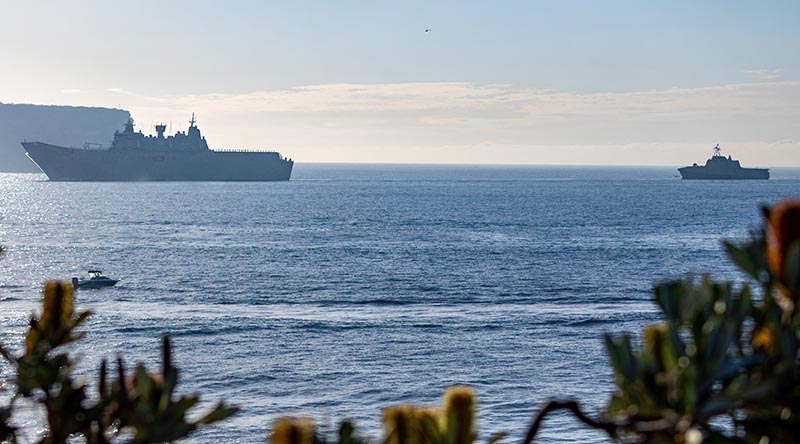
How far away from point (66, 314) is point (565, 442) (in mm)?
29394

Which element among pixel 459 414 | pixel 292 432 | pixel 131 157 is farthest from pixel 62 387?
pixel 131 157

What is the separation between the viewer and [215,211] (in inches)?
4970

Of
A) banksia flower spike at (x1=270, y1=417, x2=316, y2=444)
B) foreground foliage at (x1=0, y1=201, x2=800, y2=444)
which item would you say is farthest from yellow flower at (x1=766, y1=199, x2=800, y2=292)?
banksia flower spike at (x1=270, y1=417, x2=316, y2=444)

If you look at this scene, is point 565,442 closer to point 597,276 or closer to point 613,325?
point 613,325

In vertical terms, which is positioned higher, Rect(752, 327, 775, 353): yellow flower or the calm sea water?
Rect(752, 327, 775, 353): yellow flower

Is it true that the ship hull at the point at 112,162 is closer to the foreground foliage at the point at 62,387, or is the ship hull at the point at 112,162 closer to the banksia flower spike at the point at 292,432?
the foreground foliage at the point at 62,387

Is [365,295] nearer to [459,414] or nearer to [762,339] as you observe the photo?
[762,339]

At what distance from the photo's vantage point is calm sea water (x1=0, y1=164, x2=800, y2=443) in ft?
121

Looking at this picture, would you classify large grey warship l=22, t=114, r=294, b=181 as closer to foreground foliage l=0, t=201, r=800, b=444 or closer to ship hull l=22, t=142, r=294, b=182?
ship hull l=22, t=142, r=294, b=182

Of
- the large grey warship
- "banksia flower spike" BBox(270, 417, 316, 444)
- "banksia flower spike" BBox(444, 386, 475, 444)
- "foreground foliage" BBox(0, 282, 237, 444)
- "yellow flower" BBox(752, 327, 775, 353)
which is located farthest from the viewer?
the large grey warship

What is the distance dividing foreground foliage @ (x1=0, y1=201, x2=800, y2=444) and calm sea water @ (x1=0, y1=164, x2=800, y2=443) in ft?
1.70

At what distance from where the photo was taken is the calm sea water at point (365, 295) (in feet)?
121

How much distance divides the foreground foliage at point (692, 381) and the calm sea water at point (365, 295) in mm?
518

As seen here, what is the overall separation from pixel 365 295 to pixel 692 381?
2254 inches
